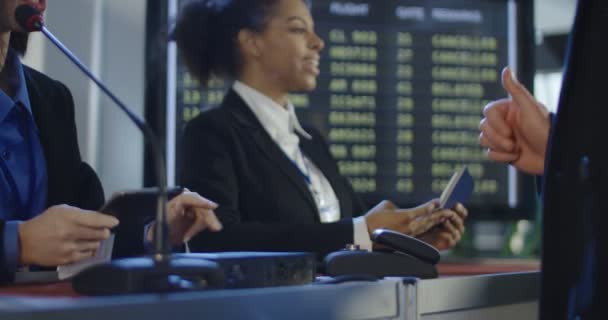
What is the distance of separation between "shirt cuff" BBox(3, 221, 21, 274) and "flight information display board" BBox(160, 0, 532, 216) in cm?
140

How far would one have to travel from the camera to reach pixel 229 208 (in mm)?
1992

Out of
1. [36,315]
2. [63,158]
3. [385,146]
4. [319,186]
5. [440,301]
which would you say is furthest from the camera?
[385,146]

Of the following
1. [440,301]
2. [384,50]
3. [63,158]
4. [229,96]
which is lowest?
[440,301]

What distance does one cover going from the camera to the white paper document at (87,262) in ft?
3.87

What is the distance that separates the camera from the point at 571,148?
0.77m

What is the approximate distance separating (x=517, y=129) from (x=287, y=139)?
960 millimetres

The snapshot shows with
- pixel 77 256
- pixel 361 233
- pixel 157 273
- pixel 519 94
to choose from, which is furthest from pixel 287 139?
pixel 157 273

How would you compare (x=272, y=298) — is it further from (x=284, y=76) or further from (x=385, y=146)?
(x=385, y=146)

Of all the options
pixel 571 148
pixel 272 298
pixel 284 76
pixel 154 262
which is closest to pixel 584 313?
pixel 571 148

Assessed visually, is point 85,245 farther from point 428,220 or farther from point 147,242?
point 428,220

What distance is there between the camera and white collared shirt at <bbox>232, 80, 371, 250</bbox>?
2.18 m

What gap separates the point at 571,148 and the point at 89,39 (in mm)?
1752

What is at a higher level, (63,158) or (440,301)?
(63,158)

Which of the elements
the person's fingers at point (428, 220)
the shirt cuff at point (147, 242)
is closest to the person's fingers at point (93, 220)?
the shirt cuff at point (147, 242)
